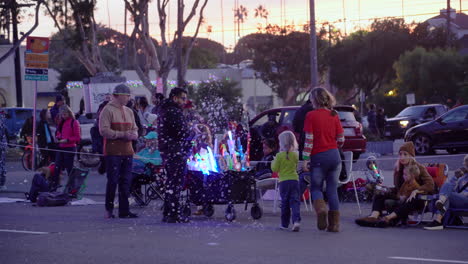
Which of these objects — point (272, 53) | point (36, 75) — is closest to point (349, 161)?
point (36, 75)

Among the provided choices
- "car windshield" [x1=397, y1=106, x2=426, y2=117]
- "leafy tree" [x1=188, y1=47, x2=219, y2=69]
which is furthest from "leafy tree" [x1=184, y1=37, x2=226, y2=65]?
"car windshield" [x1=397, y1=106, x2=426, y2=117]

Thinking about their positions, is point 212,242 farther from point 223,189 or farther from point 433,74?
point 433,74

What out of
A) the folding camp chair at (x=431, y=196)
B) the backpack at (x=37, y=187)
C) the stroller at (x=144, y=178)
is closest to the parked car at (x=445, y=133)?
the stroller at (x=144, y=178)

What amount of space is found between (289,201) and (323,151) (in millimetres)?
812

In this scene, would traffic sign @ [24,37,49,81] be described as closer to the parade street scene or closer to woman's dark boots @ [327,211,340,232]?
the parade street scene

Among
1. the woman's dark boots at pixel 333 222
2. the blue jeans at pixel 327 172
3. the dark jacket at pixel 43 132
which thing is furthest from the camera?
the dark jacket at pixel 43 132

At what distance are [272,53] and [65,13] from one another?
3113 cm

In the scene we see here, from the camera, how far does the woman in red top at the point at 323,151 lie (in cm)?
1094

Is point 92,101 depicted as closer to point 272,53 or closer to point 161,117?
point 161,117

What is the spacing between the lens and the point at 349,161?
43.3ft

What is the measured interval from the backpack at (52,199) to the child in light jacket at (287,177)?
5.21 metres

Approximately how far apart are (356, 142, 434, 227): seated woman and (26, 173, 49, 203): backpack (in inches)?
264

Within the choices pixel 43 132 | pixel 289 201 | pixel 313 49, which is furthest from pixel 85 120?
pixel 289 201

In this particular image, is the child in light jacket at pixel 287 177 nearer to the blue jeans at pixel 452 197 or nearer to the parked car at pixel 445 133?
the blue jeans at pixel 452 197
